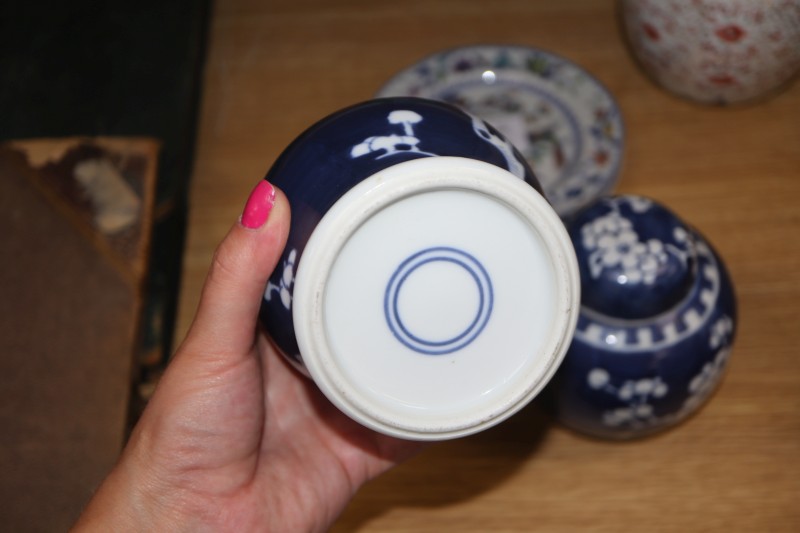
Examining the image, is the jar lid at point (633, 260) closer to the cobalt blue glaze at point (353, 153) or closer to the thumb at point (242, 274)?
the cobalt blue glaze at point (353, 153)

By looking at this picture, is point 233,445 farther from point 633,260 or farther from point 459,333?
point 633,260

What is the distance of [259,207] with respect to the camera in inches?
27.1

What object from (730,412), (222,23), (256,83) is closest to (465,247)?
(730,412)

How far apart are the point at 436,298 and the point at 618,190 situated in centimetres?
50

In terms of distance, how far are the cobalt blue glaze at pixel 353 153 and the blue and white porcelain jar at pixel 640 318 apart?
151 mm

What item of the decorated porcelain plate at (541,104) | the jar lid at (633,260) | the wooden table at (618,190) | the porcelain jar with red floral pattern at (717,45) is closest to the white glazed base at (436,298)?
the jar lid at (633,260)

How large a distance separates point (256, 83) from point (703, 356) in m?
0.68

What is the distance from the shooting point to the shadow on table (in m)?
0.93

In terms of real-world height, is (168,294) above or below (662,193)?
below

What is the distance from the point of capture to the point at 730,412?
37.8 inches

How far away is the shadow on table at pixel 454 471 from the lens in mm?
929

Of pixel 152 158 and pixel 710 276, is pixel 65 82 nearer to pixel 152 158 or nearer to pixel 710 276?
pixel 152 158

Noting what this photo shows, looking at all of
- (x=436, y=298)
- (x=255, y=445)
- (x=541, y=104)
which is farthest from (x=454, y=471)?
(x=541, y=104)

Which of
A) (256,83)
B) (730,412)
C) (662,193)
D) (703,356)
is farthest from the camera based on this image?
(256,83)
